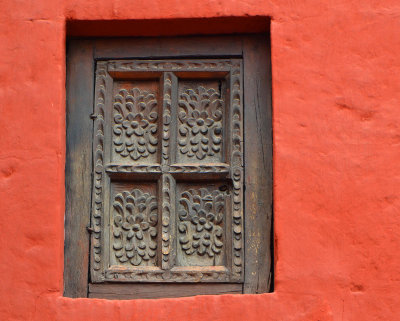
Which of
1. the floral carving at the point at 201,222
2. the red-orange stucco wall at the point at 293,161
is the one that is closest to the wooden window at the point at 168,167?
the floral carving at the point at 201,222

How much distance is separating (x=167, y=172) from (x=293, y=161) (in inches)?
18.6

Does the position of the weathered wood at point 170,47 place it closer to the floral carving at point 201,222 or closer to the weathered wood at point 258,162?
the weathered wood at point 258,162

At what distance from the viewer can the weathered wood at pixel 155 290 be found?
277cm

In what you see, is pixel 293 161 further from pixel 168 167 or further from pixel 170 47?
pixel 170 47

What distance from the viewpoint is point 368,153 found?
2.67m

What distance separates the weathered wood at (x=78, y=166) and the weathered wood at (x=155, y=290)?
7 centimetres

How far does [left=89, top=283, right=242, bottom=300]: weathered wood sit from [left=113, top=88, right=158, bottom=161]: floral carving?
48 cm

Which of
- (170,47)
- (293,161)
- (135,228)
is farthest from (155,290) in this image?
(170,47)

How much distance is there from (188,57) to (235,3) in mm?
272

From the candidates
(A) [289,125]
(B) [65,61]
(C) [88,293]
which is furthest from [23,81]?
(A) [289,125]

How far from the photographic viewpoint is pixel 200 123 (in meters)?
2.88

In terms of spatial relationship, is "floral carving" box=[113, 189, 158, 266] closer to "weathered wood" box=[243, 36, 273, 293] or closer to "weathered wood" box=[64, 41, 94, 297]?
"weathered wood" box=[64, 41, 94, 297]

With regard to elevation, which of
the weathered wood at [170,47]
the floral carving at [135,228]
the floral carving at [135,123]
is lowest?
the floral carving at [135,228]

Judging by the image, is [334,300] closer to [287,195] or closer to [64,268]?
[287,195]
